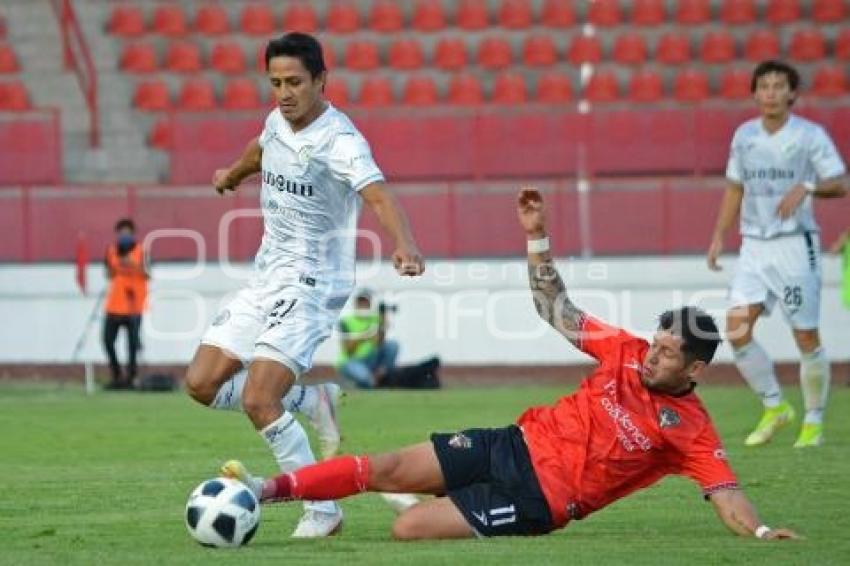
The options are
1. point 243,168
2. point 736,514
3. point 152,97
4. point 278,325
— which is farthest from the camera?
point 152,97

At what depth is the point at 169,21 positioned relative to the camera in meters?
28.8

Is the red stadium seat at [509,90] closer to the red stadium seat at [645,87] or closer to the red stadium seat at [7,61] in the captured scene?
the red stadium seat at [645,87]

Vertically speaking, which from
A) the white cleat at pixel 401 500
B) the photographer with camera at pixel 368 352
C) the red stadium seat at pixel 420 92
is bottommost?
the photographer with camera at pixel 368 352

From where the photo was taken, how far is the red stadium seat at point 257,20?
28.6m

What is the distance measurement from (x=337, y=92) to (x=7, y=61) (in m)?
4.91

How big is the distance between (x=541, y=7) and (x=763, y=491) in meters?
18.5

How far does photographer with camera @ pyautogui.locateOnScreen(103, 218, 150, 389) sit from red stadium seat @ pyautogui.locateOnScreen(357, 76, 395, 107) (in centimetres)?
515

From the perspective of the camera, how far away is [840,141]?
24.4 meters

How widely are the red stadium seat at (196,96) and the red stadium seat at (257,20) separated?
124 cm

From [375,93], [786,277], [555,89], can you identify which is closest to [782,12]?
[555,89]

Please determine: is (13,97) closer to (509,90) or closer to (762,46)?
(509,90)

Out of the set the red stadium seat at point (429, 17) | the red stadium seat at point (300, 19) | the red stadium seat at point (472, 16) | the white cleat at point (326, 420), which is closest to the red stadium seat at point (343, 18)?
the red stadium seat at point (300, 19)

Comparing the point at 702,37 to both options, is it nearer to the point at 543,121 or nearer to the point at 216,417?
the point at 543,121

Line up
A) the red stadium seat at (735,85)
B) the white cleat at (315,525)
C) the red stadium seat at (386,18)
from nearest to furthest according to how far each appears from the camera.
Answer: the white cleat at (315,525), the red stadium seat at (735,85), the red stadium seat at (386,18)
